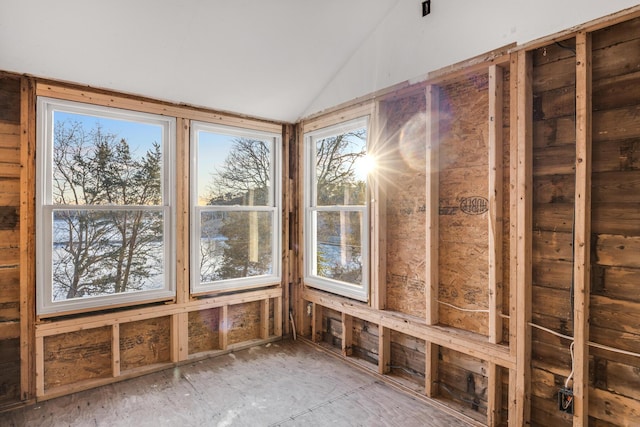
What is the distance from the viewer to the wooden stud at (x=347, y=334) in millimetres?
3473

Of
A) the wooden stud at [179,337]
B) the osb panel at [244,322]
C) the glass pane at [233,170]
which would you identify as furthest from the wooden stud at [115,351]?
the glass pane at [233,170]

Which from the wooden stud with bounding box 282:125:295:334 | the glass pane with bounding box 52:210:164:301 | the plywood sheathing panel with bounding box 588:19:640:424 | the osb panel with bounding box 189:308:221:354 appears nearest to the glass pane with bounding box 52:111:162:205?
the glass pane with bounding box 52:210:164:301

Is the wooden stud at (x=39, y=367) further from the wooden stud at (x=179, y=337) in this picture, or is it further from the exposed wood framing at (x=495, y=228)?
the exposed wood framing at (x=495, y=228)

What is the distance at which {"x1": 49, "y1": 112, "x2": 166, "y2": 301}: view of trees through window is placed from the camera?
2.87 m

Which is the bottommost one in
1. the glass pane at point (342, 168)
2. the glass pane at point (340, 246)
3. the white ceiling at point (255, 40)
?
the glass pane at point (340, 246)

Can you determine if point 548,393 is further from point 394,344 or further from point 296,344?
point 296,344

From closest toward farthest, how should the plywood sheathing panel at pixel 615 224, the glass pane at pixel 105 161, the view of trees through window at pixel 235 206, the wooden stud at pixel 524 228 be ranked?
the plywood sheathing panel at pixel 615 224 → the wooden stud at pixel 524 228 → the glass pane at pixel 105 161 → the view of trees through window at pixel 235 206

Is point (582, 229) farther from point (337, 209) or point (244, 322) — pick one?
point (244, 322)

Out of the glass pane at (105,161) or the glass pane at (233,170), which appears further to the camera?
the glass pane at (233,170)

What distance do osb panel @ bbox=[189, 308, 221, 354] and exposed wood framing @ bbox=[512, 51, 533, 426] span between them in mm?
2729

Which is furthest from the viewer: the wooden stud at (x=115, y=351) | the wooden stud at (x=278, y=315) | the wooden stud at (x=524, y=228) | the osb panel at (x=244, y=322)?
the wooden stud at (x=278, y=315)

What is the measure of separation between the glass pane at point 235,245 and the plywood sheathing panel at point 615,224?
2.95 meters

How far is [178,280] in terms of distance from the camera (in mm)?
3344

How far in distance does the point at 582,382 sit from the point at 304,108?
325cm
